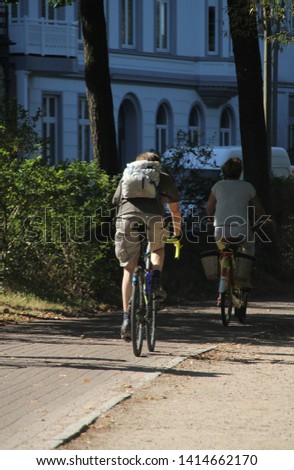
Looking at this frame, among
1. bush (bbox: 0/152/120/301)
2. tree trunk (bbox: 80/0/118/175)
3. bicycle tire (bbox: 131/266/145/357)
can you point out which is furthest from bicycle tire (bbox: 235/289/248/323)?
tree trunk (bbox: 80/0/118/175)

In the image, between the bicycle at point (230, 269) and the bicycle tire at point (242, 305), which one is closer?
the bicycle at point (230, 269)

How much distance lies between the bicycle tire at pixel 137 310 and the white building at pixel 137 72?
2975 centimetres

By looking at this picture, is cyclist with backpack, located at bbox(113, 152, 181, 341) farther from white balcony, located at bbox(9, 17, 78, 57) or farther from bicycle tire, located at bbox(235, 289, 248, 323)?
white balcony, located at bbox(9, 17, 78, 57)

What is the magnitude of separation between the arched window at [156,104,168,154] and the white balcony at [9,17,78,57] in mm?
6586

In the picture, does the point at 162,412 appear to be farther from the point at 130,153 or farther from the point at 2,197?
the point at 130,153

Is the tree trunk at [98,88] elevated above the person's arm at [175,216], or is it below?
above

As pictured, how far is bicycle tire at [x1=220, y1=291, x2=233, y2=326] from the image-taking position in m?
14.5

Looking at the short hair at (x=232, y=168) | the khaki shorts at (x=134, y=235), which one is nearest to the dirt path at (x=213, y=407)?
the khaki shorts at (x=134, y=235)

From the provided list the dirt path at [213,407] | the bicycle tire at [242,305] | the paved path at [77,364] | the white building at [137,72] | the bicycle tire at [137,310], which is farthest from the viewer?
the white building at [137,72]

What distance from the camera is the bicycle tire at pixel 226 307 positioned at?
14500 millimetres

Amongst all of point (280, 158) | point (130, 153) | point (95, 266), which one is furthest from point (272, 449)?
point (130, 153)

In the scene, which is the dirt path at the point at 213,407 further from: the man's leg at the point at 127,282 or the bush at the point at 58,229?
the bush at the point at 58,229

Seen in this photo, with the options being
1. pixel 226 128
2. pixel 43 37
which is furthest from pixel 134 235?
pixel 226 128

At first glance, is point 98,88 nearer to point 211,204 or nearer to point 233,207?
point 211,204
